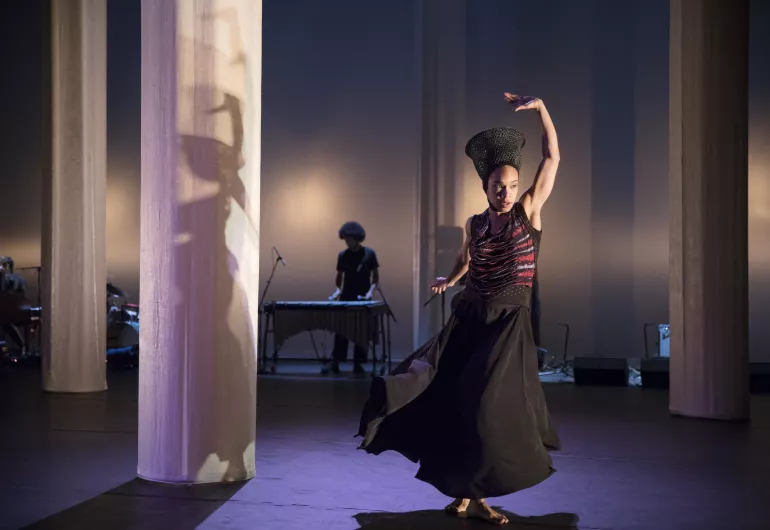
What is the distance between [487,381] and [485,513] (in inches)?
23.2

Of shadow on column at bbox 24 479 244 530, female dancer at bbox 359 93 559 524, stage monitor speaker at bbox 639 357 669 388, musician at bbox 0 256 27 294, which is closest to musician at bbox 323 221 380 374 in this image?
stage monitor speaker at bbox 639 357 669 388

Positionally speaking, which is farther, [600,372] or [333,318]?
[333,318]

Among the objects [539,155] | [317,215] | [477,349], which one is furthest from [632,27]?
[477,349]

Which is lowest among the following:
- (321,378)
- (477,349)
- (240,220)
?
(321,378)

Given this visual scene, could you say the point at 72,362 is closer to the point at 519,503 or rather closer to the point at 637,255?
the point at 519,503

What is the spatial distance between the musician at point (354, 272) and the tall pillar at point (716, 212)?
4362mm

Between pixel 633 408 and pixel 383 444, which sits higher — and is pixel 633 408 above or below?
below

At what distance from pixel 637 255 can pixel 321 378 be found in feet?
14.8

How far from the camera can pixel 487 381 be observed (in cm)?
367

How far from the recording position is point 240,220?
459cm

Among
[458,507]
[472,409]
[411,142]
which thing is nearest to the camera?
[472,409]

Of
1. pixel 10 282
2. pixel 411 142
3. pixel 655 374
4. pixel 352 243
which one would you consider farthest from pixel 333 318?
pixel 10 282

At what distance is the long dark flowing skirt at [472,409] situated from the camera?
358 centimetres

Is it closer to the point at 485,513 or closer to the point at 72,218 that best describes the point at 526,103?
the point at 485,513
